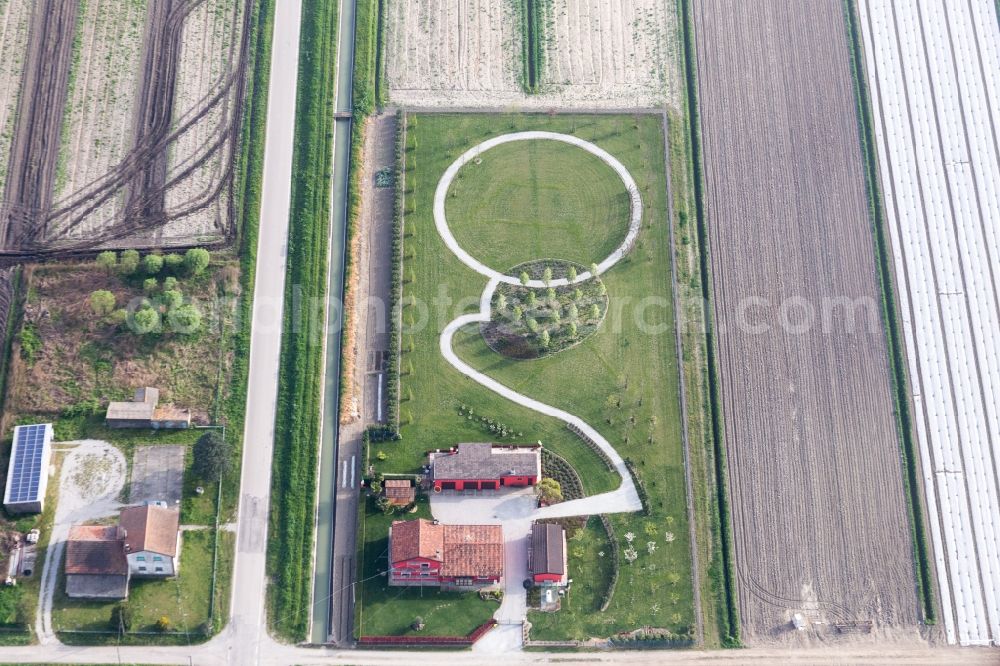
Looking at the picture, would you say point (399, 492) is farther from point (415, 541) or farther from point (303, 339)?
point (303, 339)

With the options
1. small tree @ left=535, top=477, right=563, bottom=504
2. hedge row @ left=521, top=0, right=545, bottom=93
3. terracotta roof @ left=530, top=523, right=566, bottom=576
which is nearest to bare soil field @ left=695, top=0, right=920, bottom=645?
small tree @ left=535, top=477, right=563, bottom=504

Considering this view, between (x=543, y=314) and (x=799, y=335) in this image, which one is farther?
(x=799, y=335)

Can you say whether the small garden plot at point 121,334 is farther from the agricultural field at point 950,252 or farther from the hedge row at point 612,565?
the agricultural field at point 950,252

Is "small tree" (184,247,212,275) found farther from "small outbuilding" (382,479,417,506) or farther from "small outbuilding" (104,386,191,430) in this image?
"small outbuilding" (382,479,417,506)

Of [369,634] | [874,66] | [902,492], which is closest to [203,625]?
[369,634]

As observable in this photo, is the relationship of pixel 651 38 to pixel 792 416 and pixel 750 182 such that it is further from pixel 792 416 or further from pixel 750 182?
pixel 792 416

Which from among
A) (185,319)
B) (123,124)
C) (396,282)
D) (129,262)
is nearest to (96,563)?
(185,319)
